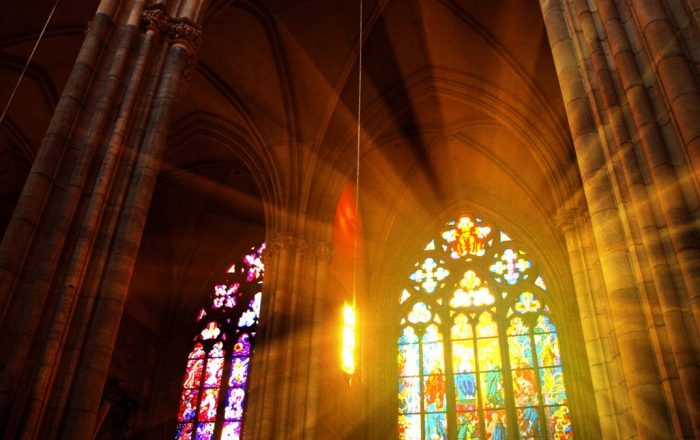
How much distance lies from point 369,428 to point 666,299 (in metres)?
11.2

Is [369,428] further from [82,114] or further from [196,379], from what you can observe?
[82,114]

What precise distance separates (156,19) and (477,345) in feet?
34.9

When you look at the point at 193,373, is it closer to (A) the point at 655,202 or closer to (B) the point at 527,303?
(B) the point at 527,303

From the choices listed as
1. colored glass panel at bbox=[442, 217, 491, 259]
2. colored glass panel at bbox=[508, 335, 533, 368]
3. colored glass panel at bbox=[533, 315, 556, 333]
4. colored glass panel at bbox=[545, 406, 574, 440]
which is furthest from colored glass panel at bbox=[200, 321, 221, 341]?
colored glass panel at bbox=[545, 406, 574, 440]

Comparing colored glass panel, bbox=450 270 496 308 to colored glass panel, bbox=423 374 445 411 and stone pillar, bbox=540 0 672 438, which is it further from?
stone pillar, bbox=540 0 672 438

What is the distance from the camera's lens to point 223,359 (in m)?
16.5

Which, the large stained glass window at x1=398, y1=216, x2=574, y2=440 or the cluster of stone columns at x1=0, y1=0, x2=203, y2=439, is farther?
the large stained glass window at x1=398, y1=216, x2=574, y2=440

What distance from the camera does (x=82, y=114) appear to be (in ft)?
22.9

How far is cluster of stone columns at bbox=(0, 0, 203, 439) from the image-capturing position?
5652 millimetres

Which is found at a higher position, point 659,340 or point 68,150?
point 68,150

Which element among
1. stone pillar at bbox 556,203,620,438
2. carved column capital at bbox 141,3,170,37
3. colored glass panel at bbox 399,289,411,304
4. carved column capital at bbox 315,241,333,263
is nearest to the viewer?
carved column capital at bbox 141,3,170,37

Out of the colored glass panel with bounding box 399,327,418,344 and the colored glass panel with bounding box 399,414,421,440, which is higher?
the colored glass panel with bounding box 399,327,418,344

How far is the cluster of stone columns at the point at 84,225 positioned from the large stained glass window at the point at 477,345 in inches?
383

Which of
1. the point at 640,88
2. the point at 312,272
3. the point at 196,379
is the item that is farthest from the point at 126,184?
the point at 196,379
